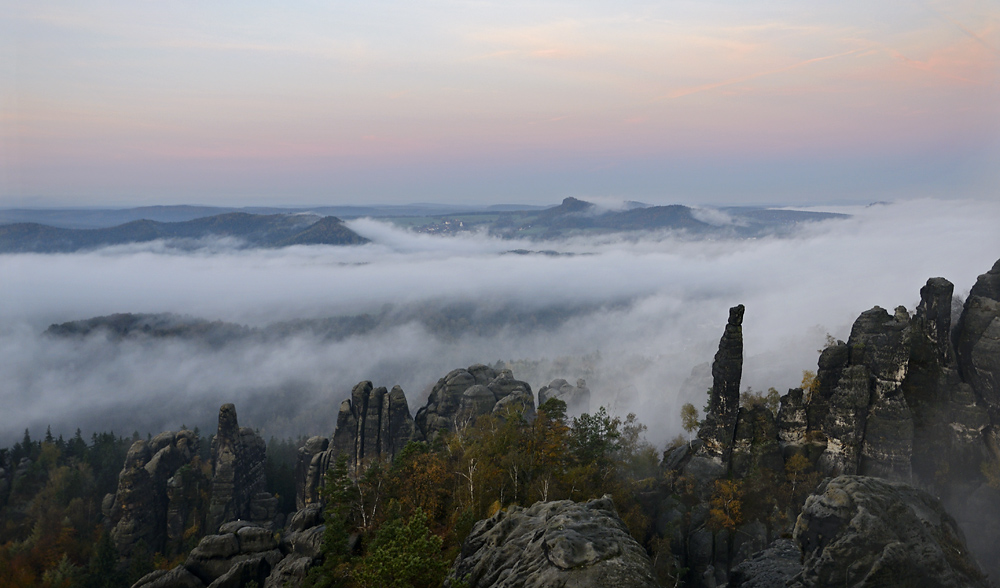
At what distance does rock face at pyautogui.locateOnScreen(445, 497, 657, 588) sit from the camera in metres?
21.3

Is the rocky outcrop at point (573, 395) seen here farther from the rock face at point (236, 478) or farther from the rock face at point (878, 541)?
the rock face at point (878, 541)

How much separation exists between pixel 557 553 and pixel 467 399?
206ft

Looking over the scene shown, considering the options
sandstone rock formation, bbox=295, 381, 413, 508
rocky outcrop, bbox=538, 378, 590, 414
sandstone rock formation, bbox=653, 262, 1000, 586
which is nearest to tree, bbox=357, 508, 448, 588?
sandstone rock formation, bbox=653, 262, 1000, 586

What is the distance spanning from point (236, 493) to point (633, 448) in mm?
66385

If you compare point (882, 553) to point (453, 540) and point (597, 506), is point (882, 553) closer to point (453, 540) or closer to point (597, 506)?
point (597, 506)

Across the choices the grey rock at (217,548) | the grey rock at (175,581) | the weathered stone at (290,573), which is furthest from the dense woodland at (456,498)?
the grey rock at (175,581)

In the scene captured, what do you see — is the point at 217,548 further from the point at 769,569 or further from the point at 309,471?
the point at 769,569

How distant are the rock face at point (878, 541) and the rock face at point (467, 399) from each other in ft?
181

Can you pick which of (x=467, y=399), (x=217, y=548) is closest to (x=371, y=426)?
(x=467, y=399)

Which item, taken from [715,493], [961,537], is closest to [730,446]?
[715,493]

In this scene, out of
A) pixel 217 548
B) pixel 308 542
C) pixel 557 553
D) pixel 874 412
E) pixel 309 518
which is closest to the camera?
pixel 557 553

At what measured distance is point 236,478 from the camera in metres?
86.3

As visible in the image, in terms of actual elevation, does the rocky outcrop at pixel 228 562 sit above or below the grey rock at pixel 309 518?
below

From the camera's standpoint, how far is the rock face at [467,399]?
271 ft
